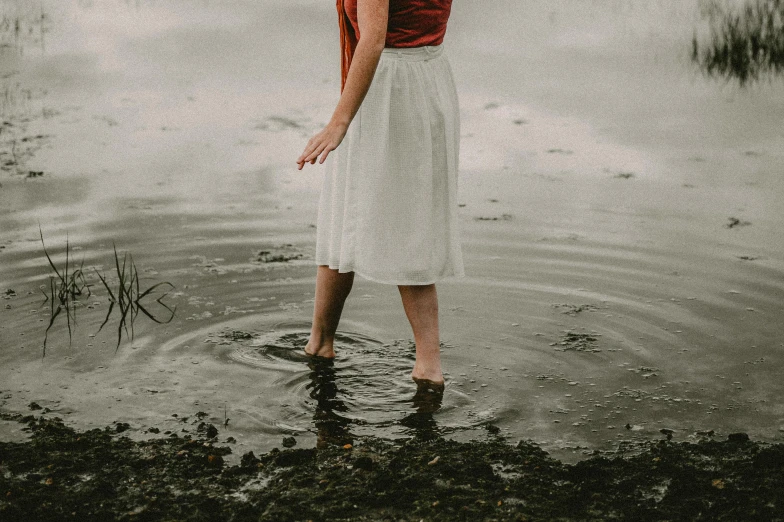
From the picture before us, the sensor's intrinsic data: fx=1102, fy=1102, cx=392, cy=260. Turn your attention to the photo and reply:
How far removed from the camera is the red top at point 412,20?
4.02 meters

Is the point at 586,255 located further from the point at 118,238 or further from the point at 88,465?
the point at 88,465

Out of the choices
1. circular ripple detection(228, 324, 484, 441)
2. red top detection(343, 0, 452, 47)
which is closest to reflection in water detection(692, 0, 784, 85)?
circular ripple detection(228, 324, 484, 441)

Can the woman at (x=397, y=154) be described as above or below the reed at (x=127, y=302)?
above

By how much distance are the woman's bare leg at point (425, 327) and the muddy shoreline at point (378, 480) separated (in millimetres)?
597

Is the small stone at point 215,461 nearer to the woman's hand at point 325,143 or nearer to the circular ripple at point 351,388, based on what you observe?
the circular ripple at point 351,388

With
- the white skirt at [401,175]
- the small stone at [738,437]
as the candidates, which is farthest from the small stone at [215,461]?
the small stone at [738,437]

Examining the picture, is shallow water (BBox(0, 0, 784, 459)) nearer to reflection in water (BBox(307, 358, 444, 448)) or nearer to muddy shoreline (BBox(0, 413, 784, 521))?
reflection in water (BBox(307, 358, 444, 448))

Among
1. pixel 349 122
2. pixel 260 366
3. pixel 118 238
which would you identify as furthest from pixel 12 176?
pixel 349 122

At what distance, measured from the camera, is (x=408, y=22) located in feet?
13.3

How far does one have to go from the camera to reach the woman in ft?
13.2

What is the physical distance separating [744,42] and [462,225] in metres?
5.96

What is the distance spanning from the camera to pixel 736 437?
3875mm

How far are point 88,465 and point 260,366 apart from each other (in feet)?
3.74

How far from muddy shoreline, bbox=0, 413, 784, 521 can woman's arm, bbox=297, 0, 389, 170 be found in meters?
1.06
